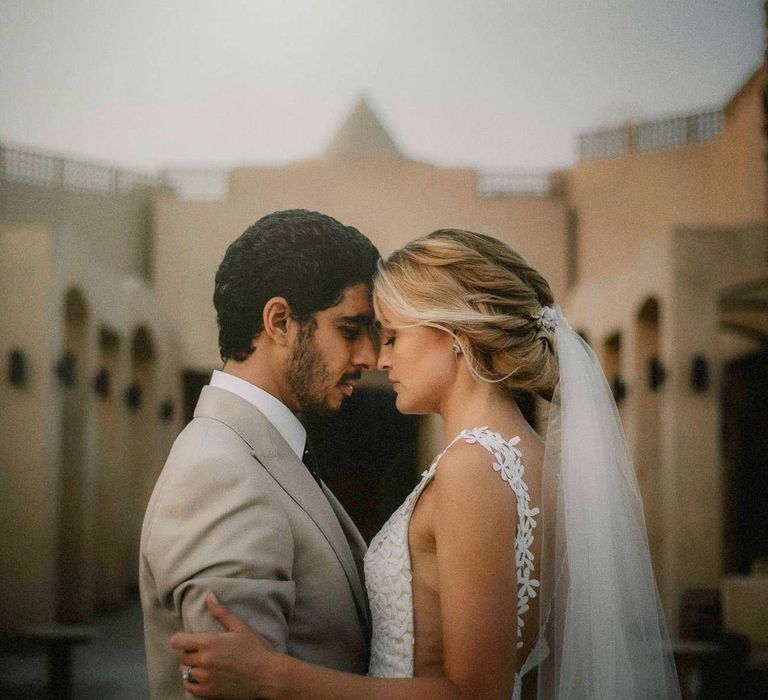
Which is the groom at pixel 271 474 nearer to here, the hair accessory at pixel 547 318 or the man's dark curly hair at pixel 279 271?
the man's dark curly hair at pixel 279 271

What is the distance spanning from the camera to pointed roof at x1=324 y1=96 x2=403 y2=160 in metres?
3.88

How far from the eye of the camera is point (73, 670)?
418cm

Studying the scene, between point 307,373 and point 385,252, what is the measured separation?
1.94m

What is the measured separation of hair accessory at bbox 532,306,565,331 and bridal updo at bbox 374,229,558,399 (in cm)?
1

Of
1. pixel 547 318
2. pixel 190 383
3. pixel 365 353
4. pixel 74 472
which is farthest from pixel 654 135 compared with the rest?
pixel 74 472

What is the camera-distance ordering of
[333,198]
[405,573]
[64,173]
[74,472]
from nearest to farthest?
[405,573], [64,173], [333,198], [74,472]

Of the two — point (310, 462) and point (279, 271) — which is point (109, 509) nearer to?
point (310, 462)

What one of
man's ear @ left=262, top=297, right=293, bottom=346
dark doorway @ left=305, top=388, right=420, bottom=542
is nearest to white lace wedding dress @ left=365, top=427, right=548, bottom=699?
man's ear @ left=262, top=297, right=293, bottom=346

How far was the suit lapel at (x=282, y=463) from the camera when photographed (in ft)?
5.96

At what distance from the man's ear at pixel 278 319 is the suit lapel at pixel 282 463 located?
17cm

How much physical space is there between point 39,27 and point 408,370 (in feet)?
9.15

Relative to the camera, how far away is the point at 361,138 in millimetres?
4207

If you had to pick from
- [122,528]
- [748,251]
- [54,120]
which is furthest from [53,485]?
[748,251]

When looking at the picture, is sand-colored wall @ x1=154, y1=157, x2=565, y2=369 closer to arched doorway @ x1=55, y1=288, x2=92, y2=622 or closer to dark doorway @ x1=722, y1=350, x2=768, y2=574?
arched doorway @ x1=55, y1=288, x2=92, y2=622
